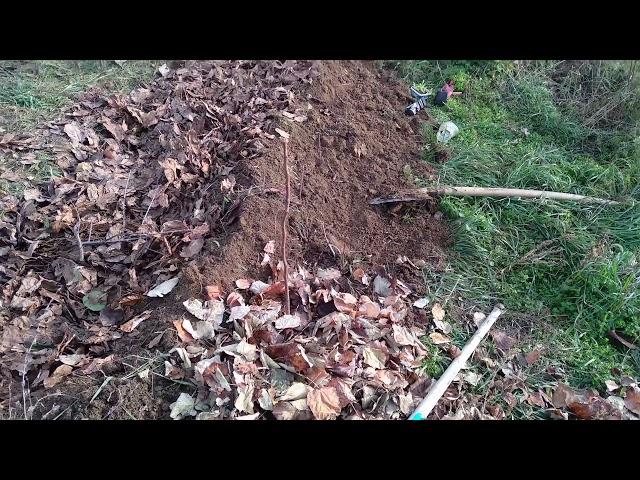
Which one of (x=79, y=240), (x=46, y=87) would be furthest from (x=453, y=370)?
(x=46, y=87)

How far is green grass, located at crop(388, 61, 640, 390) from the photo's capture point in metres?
2.97

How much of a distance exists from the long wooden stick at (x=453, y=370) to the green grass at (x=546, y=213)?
0.51ft

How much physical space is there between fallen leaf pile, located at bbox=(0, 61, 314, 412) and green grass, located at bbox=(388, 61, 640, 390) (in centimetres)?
159

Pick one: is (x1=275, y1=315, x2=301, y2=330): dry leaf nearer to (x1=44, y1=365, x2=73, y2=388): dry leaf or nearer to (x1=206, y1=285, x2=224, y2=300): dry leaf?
(x1=206, y1=285, x2=224, y2=300): dry leaf

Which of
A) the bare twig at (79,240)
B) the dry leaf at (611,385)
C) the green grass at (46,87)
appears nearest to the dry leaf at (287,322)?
the bare twig at (79,240)

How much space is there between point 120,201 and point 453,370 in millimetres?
2642

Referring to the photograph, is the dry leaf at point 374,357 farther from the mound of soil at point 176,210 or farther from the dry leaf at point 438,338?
the mound of soil at point 176,210

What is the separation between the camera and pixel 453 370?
257 cm

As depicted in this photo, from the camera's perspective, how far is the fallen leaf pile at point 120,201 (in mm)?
A: 2697

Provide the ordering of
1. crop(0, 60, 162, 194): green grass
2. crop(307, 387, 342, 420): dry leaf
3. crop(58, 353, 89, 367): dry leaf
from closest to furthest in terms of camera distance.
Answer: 1. crop(307, 387, 342, 420): dry leaf
2. crop(58, 353, 89, 367): dry leaf
3. crop(0, 60, 162, 194): green grass

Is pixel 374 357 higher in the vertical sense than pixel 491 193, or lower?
lower

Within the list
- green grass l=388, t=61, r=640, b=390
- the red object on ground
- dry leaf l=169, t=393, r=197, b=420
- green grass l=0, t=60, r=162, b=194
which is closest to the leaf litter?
dry leaf l=169, t=393, r=197, b=420

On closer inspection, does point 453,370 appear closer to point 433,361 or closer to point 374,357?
point 433,361

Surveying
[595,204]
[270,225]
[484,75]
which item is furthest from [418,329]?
[484,75]
